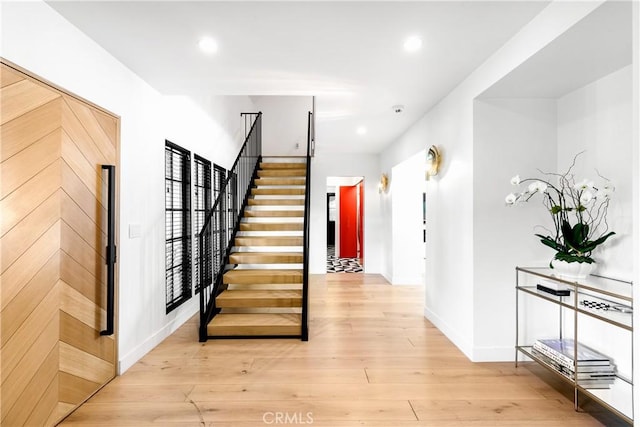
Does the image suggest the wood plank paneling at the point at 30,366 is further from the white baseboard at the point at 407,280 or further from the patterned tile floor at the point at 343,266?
the patterned tile floor at the point at 343,266

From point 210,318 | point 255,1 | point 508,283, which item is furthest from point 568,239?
point 210,318

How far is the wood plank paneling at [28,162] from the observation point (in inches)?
67.6

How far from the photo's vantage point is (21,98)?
5.96 ft

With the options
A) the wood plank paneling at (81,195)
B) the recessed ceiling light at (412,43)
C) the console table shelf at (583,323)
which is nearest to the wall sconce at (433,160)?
the console table shelf at (583,323)

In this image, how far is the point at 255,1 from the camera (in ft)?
6.35

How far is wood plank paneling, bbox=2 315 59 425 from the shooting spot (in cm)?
175

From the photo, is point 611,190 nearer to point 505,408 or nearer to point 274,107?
point 505,408

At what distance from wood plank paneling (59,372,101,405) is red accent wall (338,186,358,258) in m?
8.19

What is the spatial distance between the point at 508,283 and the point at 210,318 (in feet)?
9.49

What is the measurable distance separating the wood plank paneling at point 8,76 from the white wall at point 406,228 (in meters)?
5.22

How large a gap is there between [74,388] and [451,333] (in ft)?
10.2

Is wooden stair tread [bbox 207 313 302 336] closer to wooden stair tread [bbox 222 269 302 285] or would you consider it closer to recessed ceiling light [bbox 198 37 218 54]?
wooden stair tread [bbox 222 269 302 285]

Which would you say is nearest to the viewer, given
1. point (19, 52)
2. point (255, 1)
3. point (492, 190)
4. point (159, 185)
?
point (19, 52)

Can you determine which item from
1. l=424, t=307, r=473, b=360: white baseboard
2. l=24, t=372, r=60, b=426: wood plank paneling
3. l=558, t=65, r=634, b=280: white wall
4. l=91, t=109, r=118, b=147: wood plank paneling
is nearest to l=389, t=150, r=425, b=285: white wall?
l=424, t=307, r=473, b=360: white baseboard
